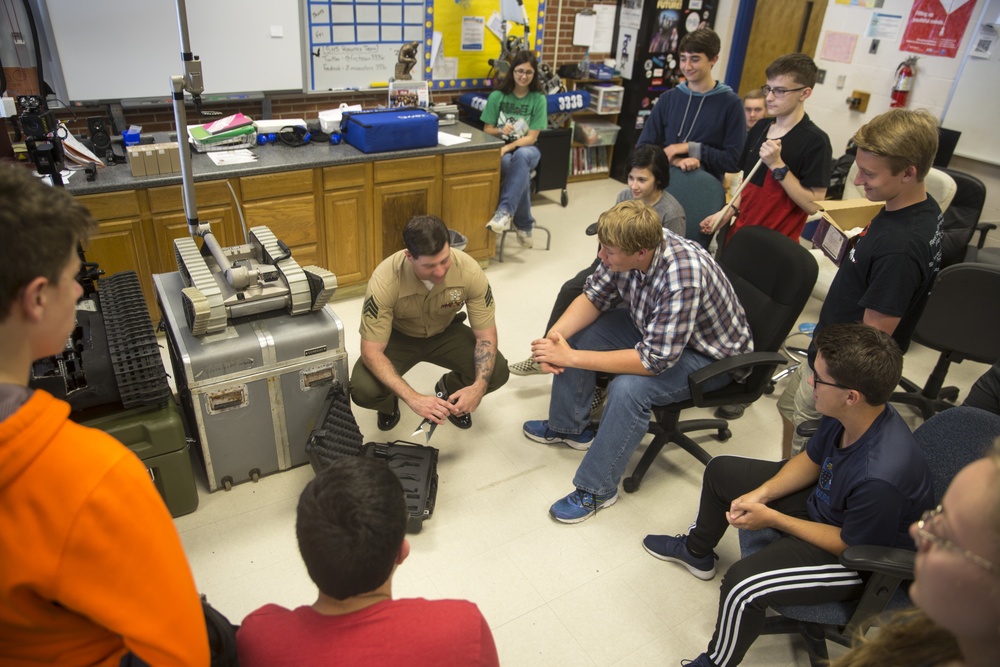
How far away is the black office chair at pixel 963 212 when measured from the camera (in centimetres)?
373

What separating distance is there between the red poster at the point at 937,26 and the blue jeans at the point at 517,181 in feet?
8.74

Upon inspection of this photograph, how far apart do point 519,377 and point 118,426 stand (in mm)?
1802

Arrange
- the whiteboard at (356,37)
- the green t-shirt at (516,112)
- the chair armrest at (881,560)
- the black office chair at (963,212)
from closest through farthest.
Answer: the chair armrest at (881,560)
the black office chair at (963,212)
the whiteboard at (356,37)
the green t-shirt at (516,112)

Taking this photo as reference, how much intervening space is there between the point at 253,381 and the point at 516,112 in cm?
304

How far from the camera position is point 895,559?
157 centimetres

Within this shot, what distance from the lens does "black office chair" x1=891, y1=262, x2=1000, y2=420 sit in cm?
270

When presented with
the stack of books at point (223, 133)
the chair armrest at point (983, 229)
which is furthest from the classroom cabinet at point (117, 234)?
the chair armrest at point (983, 229)

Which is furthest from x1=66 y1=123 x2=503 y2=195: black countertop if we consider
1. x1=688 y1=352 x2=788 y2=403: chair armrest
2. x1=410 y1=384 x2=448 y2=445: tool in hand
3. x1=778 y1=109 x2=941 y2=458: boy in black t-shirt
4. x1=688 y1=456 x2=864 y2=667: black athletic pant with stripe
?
x1=688 y1=456 x2=864 y2=667: black athletic pant with stripe

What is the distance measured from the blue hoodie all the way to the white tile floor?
139 centimetres

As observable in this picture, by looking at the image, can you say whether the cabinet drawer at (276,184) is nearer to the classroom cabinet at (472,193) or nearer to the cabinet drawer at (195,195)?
the cabinet drawer at (195,195)

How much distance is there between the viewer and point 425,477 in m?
2.53

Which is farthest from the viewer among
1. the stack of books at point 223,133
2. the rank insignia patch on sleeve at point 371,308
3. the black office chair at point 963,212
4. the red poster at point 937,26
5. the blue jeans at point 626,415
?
the red poster at point 937,26

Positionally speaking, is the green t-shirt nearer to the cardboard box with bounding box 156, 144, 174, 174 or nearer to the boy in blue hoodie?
the boy in blue hoodie

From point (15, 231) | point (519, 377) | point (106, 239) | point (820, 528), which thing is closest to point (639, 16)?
point (519, 377)
